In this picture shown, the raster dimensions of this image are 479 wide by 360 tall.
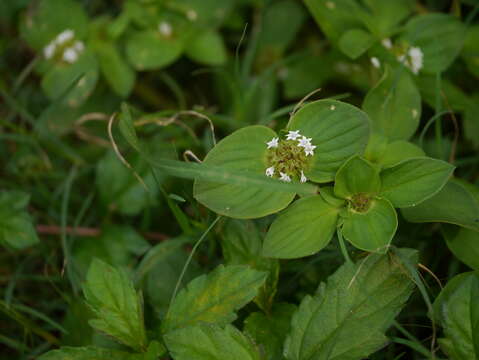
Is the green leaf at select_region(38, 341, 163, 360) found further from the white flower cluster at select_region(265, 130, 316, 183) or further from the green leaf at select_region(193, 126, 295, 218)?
the white flower cluster at select_region(265, 130, 316, 183)

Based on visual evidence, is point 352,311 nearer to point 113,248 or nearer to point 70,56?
point 113,248

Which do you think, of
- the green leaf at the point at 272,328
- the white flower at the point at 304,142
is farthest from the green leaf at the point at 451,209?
the green leaf at the point at 272,328

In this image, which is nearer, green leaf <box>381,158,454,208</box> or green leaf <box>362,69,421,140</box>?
green leaf <box>381,158,454,208</box>

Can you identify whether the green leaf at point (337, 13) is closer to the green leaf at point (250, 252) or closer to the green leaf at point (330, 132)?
the green leaf at point (330, 132)

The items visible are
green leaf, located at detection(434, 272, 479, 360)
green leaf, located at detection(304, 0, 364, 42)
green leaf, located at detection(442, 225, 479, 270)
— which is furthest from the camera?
green leaf, located at detection(304, 0, 364, 42)

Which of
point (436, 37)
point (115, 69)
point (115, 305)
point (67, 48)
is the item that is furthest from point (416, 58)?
point (67, 48)

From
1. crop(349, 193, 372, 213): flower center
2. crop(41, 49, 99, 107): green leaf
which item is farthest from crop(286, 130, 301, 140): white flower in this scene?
crop(41, 49, 99, 107): green leaf

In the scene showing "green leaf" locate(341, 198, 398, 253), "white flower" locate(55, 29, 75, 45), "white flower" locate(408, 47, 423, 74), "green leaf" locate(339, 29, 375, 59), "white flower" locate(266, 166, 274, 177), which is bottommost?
"white flower" locate(408, 47, 423, 74)

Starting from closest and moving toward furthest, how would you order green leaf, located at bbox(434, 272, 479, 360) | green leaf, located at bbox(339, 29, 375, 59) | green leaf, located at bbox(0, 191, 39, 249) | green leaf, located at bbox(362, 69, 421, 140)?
green leaf, located at bbox(434, 272, 479, 360)
green leaf, located at bbox(362, 69, 421, 140)
green leaf, located at bbox(0, 191, 39, 249)
green leaf, located at bbox(339, 29, 375, 59)
